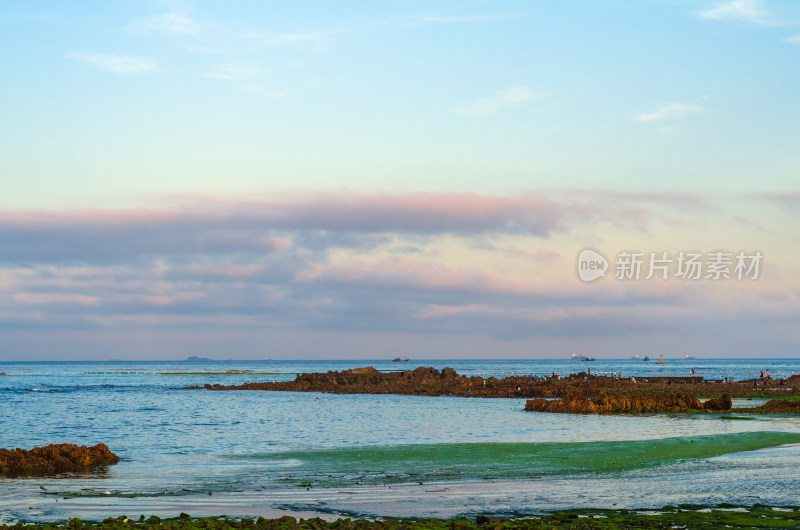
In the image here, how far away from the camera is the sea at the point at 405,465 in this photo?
20.2m

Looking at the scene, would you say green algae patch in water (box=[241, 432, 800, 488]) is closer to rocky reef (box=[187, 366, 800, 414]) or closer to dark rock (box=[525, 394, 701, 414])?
dark rock (box=[525, 394, 701, 414])

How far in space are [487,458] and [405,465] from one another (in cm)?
386

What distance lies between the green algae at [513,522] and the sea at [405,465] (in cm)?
128

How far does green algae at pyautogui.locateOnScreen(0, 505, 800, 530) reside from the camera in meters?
16.2

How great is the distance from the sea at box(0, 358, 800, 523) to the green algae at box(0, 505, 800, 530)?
128 centimetres

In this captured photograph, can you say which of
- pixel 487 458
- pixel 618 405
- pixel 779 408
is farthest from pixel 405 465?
pixel 779 408

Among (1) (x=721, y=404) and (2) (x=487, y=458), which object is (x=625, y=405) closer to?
(1) (x=721, y=404)

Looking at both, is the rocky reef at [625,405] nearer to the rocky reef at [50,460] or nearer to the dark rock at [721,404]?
the dark rock at [721,404]

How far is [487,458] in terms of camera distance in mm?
30609

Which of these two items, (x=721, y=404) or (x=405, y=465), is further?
(x=721, y=404)

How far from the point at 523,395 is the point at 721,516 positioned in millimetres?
65851

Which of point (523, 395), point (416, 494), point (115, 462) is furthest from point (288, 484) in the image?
point (523, 395)

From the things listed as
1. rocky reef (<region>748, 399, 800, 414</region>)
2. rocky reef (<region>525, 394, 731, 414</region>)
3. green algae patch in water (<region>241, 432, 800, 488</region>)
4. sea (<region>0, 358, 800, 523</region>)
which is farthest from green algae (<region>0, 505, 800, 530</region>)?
rocky reef (<region>525, 394, 731, 414</region>)

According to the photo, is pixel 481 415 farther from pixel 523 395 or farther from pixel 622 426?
pixel 523 395
